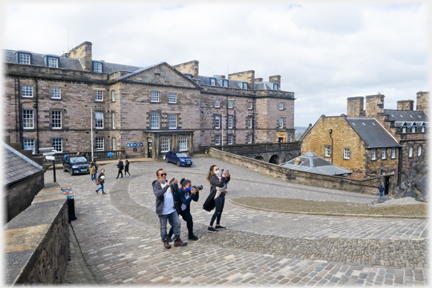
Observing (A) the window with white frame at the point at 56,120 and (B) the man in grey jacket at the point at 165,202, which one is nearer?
(B) the man in grey jacket at the point at 165,202

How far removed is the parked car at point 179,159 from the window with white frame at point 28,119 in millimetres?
14075

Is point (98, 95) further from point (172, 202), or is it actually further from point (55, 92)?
point (172, 202)

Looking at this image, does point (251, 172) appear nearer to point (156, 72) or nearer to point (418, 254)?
point (156, 72)

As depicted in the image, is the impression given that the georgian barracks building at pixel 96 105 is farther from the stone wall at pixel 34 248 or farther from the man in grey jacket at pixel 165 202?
the stone wall at pixel 34 248

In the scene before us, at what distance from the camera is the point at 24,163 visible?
→ 8.60 m

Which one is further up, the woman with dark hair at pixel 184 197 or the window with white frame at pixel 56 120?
the window with white frame at pixel 56 120

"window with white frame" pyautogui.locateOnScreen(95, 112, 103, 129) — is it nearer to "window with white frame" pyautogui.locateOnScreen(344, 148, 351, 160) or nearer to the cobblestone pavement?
the cobblestone pavement

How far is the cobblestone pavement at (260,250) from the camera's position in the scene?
17.8 feet

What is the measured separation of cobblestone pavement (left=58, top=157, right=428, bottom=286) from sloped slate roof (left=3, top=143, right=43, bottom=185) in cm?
239

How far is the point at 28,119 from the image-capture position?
29.8m

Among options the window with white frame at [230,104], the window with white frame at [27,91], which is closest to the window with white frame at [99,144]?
the window with white frame at [27,91]

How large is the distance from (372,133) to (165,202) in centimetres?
3538

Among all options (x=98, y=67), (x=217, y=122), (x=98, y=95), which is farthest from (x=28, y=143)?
(x=217, y=122)

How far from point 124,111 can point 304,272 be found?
30.7 metres
